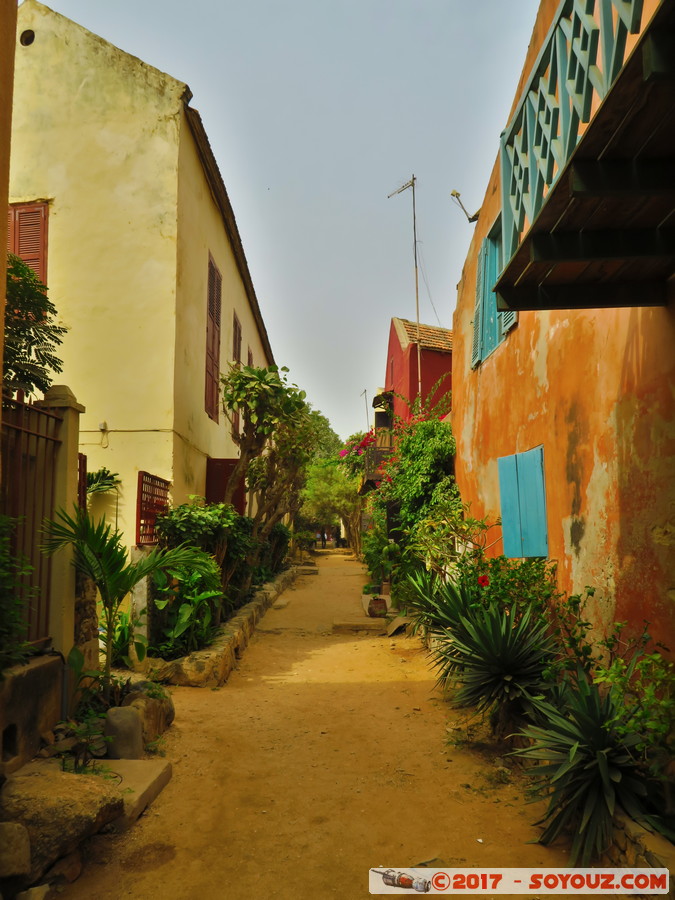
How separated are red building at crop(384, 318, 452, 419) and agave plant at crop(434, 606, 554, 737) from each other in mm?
11741

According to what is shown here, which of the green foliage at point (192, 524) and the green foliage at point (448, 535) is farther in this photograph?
the green foliage at point (192, 524)

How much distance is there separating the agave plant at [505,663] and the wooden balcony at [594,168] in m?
2.72

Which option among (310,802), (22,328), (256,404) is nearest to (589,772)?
(310,802)

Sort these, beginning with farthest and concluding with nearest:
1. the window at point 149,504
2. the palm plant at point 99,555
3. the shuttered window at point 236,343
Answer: the shuttered window at point 236,343 < the window at point 149,504 < the palm plant at point 99,555

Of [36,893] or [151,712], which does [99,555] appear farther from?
[36,893]

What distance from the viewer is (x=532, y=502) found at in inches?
267

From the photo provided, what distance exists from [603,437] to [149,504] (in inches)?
254

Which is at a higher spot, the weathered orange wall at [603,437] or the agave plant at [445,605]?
the weathered orange wall at [603,437]

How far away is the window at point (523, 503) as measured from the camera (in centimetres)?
657

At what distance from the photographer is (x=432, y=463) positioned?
11.3m

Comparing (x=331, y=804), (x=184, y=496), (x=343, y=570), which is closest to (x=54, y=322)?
(x=184, y=496)

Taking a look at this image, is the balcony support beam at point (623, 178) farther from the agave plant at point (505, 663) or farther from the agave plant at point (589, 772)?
the agave plant at point (505, 663)

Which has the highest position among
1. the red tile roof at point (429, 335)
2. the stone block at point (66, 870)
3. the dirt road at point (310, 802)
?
the red tile roof at point (429, 335)

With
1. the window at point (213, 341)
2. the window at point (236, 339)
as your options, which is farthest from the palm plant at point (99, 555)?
the window at point (236, 339)
